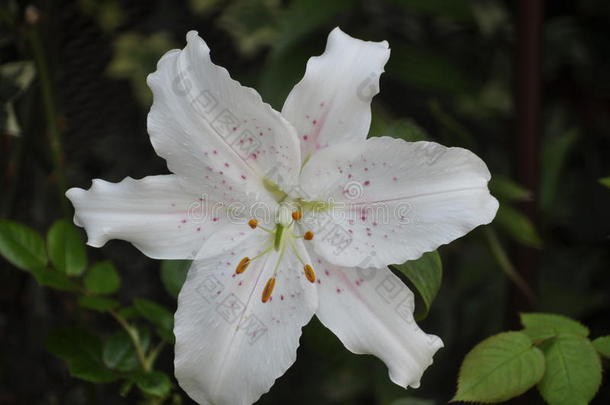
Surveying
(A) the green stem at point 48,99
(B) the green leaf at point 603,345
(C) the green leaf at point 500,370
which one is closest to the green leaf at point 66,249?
(A) the green stem at point 48,99

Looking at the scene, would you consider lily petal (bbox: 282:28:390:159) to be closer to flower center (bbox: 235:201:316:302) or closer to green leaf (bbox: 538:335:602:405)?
flower center (bbox: 235:201:316:302)

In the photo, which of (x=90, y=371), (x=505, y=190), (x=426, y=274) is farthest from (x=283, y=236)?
(x=505, y=190)

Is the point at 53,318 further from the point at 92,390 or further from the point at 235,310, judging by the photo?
the point at 235,310

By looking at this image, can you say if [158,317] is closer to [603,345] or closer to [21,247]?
[21,247]

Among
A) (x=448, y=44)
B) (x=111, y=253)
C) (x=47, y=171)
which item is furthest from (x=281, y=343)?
(x=448, y=44)

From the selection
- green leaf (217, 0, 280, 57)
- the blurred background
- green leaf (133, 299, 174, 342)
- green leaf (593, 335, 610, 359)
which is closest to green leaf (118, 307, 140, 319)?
green leaf (133, 299, 174, 342)

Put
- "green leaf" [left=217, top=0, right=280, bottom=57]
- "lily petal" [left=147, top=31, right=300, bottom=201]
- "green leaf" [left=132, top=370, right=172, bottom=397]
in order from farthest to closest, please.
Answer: "green leaf" [left=217, top=0, right=280, bottom=57], "green leaf" [left=132, top=370, right=172, bottom=397], "lily petal" [left=147, top=31, right=300, bottom=201]
